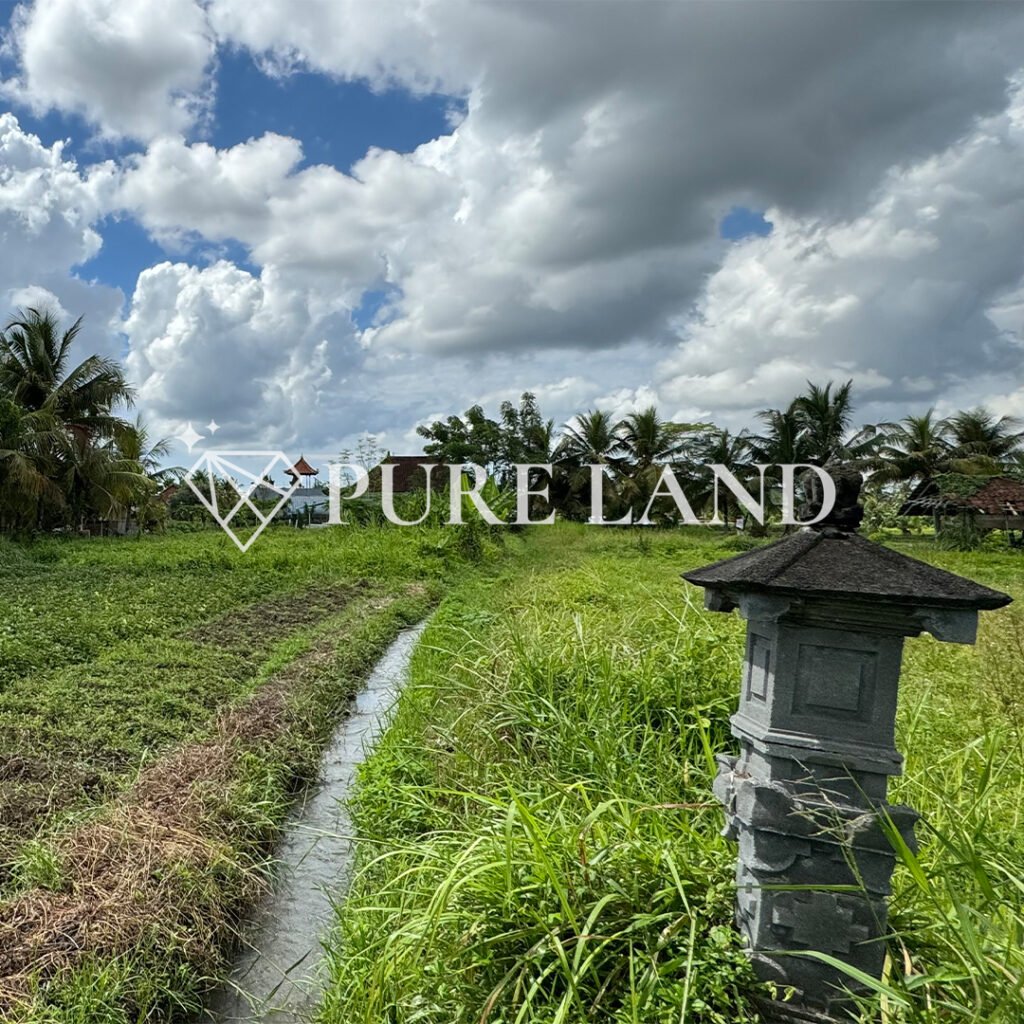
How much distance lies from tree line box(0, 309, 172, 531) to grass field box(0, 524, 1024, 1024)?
10.5 metres

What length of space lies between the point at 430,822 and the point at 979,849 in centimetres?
176

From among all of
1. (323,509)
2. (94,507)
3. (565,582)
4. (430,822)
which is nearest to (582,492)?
(323,509)

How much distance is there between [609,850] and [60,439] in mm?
Answer: 16942

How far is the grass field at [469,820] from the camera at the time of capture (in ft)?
5.15

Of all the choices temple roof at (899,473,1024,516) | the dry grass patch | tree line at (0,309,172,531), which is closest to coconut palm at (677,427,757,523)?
temple roof at (899,473,1024,516)

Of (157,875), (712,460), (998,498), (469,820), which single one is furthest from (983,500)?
(157,875)

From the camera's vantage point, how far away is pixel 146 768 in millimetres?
3191

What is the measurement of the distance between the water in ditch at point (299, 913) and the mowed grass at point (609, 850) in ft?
0.48

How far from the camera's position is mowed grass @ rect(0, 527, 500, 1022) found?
2.02 meters

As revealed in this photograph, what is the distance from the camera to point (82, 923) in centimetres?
207

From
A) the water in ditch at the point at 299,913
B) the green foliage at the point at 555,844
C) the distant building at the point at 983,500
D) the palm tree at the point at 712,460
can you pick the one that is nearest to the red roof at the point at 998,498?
the distant building at the point at 983,500

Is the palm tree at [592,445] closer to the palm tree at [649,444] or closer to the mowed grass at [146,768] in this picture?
the palm tree at [649,444]

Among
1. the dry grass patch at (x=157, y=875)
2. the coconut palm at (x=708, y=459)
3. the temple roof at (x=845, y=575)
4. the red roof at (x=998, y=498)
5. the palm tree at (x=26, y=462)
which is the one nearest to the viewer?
the temple roof at (x=845, y=575)

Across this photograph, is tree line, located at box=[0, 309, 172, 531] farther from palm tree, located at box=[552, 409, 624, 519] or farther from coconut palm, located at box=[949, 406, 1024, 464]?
coconut palm, located at box=[949, 406, 1024, 464]
